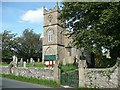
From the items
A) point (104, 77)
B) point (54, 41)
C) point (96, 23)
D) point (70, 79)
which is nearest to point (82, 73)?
point (70, 79)

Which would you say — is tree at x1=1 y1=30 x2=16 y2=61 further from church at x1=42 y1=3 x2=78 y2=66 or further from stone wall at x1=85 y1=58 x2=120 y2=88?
stone wall at x1=85 y1=58 x2=120 y2=88

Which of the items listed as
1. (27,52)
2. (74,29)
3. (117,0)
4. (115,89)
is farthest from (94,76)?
(27,52)

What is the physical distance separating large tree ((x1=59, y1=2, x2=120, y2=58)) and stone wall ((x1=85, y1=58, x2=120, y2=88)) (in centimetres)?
313

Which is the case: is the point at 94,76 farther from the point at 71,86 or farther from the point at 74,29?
the point at 74,29

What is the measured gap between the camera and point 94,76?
20.2m

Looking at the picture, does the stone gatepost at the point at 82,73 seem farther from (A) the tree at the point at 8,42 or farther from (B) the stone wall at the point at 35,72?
(A) the tree at the point at 8,42

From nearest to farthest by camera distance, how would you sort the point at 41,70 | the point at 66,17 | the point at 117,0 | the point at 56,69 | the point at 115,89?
the point at 115,89
the point at 117,0
the point at 56,69
the point at 41,70
the point at 66,17

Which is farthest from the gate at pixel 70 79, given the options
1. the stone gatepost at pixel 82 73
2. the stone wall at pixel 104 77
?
the stone wall at pixel 104 77

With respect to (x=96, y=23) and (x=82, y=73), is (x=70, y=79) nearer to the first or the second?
(x=82, y=73)

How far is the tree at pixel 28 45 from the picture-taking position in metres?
79.1

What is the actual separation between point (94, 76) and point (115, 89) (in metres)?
2.43

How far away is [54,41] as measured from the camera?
2422 inches

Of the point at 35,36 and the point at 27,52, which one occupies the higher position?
the point at 35,36

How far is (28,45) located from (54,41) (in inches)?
847
